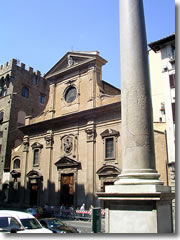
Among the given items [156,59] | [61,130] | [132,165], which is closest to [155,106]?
[156,59]

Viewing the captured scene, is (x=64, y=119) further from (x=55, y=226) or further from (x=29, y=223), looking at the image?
(x=29, y=223)

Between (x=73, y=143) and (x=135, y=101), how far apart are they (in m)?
19.1

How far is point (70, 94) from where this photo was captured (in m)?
27.9

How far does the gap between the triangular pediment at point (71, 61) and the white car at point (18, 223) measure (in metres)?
19.2

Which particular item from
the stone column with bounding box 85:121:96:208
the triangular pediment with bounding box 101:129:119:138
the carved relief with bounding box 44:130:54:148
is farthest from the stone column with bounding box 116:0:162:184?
the carved relief with bounding box 44:130:54:148

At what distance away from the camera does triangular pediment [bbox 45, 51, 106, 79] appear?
26047mm

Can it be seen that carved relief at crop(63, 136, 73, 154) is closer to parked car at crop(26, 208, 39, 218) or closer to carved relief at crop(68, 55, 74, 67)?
parked car at crop(26, 208, 39, 218)

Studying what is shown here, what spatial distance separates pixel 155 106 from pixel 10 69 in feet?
74.2

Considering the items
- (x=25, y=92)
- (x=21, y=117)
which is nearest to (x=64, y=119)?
(x=21, y=117)

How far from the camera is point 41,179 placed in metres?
27.2

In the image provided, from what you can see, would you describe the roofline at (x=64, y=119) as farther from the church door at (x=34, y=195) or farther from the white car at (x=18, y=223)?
the white car at (x=18, y=223)

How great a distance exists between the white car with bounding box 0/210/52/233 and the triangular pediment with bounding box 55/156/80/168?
15.4 meters

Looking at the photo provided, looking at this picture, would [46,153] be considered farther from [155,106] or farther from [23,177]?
[155,106]

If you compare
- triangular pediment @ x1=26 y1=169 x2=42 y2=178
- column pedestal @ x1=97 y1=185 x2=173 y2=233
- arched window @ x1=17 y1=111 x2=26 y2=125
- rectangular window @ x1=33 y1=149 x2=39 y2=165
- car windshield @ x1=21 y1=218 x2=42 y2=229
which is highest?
arched window @ x1=17 y1=111 x2=26 y2=125
